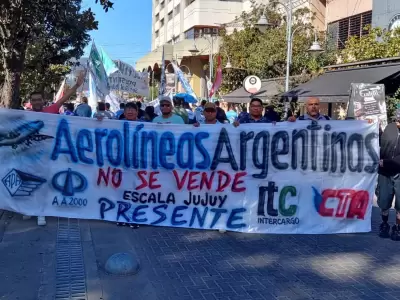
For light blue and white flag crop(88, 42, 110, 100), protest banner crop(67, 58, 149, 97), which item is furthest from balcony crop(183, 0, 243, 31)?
light blue and white flag crop(88, 42, 110, 100)

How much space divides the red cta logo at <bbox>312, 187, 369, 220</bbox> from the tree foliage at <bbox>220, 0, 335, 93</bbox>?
44.2 ft

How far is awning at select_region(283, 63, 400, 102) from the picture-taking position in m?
12.2

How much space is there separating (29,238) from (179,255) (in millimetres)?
1887

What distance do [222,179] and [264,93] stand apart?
13.5 m

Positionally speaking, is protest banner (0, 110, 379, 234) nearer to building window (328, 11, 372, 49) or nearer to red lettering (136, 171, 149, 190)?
red lettering (136, 171, 149, 190)

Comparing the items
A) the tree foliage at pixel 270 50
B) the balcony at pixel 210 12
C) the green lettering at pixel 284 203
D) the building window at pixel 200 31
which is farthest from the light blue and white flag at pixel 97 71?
the balcony at pixel 210 12

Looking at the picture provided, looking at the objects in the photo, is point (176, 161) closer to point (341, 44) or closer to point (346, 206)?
point (346, 206)

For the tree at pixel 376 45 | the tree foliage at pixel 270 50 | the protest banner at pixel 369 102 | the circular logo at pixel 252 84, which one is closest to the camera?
the protest banner at pixel 369 102

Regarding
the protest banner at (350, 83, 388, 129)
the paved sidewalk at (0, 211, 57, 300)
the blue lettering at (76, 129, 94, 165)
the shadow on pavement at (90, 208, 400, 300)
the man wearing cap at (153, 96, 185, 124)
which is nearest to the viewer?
the paved sidewalk at (0, 211, 57, 300)

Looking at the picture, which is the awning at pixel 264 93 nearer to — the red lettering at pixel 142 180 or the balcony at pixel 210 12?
the red lettering at pixel 142 180

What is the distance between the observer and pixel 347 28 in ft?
62.6

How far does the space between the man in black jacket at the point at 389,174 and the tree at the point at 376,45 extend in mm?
8460

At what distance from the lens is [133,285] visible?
185 inches

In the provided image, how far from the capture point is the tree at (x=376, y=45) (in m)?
14.1
